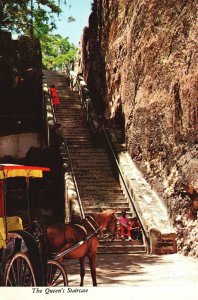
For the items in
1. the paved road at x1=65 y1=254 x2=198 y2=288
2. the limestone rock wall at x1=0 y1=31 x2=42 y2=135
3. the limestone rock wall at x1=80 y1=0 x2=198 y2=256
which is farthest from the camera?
the limestone rock wall at x1=0 y1=31 x2=42 y2=135

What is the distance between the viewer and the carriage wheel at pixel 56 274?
15.0 ft

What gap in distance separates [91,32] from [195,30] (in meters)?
7.52

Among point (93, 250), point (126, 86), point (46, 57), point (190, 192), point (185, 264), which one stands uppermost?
point (46, 57)

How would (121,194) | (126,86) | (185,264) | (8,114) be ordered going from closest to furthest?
(185,264)
(121,194)
(126,86)
(8,114)

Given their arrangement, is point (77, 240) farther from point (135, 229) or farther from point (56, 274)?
point (135, 229)

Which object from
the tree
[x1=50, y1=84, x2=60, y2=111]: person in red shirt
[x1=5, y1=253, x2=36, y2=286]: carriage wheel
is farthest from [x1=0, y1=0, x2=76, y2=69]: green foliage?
[x1=5, y1=253, x2=36, y2=286]: carriage wheel

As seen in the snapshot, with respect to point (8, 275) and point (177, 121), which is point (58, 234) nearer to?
point (8, 275)

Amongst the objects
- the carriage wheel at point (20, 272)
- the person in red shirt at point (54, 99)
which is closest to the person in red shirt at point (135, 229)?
the carriage wheel at point (20, 272)

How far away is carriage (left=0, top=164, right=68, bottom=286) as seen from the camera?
170 inches

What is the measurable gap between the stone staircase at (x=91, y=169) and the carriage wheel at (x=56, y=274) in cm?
190

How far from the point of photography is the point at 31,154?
10203 millimetres

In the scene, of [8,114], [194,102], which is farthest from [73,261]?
[8,114]

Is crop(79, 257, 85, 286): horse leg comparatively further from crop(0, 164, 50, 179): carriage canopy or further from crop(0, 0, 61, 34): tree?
crop(0, 0, 61, 34): tree

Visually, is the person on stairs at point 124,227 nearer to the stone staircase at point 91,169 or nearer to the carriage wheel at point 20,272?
the stone staircase at point 91,169
